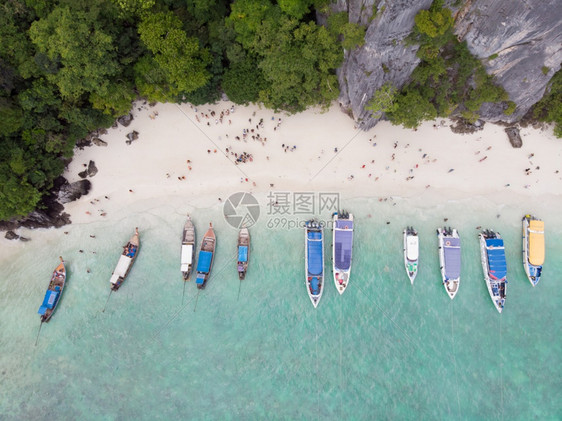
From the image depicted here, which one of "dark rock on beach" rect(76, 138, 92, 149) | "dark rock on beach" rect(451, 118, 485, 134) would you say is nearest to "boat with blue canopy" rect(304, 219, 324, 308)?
"dark rock on beach" rect(451, 118, 485, 134)

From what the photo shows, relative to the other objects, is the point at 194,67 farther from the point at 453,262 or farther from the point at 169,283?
the point at 453,262

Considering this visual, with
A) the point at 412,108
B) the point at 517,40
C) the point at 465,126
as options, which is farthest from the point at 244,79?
the point at 465,126

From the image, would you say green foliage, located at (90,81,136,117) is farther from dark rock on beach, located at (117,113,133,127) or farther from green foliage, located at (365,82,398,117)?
green foliage, located at (365,82,398,117)

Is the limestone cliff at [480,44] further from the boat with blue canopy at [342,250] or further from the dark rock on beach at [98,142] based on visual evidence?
the dark rock on beach at [98,142]

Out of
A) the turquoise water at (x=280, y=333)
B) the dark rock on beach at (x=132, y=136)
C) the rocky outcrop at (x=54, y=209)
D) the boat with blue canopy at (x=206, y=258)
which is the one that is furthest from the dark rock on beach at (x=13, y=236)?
the boat with blue canopy at (x=206, y=258)

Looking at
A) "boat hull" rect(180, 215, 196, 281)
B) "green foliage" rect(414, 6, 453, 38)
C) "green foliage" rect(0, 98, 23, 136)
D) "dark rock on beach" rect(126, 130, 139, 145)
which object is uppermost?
"green foliage" rect(414, 6, 453, 38)

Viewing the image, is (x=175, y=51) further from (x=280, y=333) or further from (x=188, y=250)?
(x=280, y=333)

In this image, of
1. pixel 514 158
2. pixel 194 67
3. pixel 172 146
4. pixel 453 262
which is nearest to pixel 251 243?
pixel 172 146
